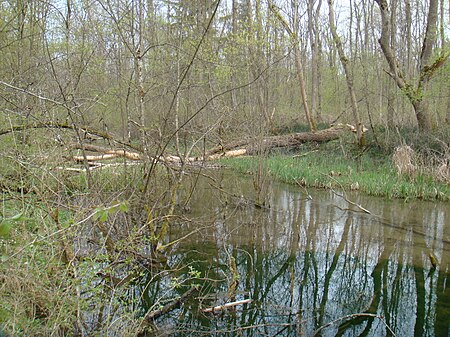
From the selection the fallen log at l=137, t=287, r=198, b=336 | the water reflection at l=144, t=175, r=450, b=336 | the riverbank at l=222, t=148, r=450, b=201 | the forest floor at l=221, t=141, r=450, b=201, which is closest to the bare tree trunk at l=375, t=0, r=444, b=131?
the forest floor at l=221, t=141, r=450, b=201

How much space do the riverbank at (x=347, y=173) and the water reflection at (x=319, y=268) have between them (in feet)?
1.77

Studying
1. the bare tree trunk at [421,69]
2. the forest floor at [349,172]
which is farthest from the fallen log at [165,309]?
the bare tree trunk at [421,69]

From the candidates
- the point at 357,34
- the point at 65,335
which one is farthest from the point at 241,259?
the point at 357,34

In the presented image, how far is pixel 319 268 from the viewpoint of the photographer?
5.99m

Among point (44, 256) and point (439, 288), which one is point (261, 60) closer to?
point (439, 288)

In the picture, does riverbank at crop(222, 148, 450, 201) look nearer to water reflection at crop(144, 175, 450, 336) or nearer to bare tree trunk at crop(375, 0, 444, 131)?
water reflection at crop(144, 175, 450, 336)

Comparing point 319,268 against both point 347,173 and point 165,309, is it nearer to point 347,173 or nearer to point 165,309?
point 165,309

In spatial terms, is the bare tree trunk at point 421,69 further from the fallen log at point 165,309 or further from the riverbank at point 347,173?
the fallen log at point 165,309

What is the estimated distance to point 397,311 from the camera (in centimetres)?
475

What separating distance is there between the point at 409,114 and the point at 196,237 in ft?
41.4

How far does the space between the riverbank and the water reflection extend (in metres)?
0.54

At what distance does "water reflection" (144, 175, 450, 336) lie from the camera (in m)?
4.43

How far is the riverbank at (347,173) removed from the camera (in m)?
10.1

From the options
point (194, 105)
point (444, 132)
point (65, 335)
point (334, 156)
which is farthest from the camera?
point (334, 156)
